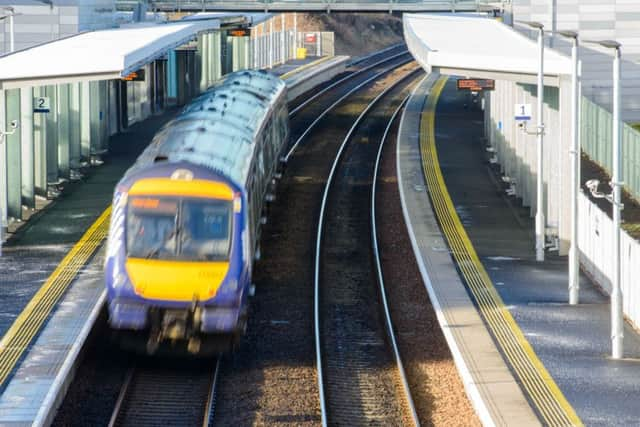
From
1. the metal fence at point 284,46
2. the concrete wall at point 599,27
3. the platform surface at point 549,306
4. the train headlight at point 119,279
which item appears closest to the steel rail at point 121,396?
the train headlight at point 119,279

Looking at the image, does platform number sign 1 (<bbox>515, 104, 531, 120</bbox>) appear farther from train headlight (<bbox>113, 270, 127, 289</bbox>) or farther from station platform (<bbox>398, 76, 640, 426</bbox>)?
train headlight (<bbox>113, 270, 127, 289</bbox>)

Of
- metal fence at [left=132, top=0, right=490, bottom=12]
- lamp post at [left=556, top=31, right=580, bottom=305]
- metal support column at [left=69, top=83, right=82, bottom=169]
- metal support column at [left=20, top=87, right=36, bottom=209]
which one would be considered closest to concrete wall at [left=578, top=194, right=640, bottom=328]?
lamp post at [left=556, top=31, right=580, bottom=305]

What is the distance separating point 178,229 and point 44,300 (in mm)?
4901

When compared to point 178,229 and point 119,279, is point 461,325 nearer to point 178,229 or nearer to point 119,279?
point 178,229

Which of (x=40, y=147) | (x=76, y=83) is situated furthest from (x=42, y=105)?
(x=76, y=83)

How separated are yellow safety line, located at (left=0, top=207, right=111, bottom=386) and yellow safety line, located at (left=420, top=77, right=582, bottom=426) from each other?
829 cm

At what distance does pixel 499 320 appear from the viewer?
24031mm

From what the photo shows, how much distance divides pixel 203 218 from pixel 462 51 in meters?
13.0

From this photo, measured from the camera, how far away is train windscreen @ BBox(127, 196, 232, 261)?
20969mm

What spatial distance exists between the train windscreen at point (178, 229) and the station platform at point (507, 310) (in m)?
4.53

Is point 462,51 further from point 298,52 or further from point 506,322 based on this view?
point 298,52

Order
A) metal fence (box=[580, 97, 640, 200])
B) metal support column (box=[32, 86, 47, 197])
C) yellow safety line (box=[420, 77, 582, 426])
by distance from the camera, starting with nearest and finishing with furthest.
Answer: yellow safety line (box=[420, 77, 582, 426])
metal fence (box=[580, 97, 640, 200])
metal support column (box=[32, 86, 47, 197])

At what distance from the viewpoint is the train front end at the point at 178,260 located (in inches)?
811

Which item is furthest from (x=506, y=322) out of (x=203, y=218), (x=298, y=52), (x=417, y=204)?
(x=298, y=52)
